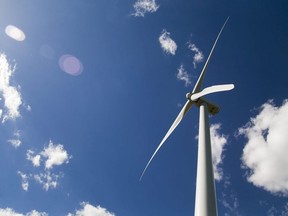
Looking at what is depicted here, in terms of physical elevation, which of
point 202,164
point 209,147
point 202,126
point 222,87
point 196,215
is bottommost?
point 196,215

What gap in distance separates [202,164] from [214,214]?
3.58 meters

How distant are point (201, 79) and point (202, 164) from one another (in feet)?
54.3

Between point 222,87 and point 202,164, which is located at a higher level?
point 222,87

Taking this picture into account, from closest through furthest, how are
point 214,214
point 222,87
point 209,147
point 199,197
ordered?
point 214,214 → point 199,197 → point 209,147 → point 222,87

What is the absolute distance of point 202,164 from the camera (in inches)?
597

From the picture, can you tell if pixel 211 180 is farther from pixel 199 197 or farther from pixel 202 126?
pixel 202 126

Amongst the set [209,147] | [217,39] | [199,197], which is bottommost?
[199,197]

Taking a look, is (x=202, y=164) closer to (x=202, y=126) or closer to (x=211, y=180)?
(x=211, y=180)

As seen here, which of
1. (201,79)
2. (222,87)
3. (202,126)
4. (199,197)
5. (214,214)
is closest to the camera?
(214,214)

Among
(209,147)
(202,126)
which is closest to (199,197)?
(209,147)

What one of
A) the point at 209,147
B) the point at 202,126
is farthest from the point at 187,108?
the point at 209,147

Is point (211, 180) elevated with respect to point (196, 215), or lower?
elevated

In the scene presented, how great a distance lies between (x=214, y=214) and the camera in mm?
12008

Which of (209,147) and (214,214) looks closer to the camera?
(214,214)
